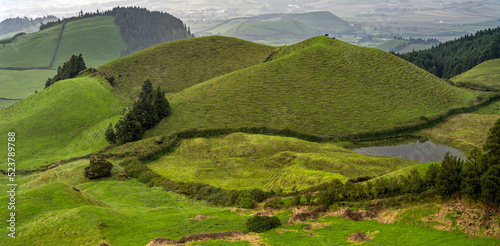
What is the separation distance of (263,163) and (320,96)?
1726 inches

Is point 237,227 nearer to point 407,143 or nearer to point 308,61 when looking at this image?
point 407,143

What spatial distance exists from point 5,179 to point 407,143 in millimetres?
84217

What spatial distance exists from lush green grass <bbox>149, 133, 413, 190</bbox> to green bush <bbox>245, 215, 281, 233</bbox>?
15440mm

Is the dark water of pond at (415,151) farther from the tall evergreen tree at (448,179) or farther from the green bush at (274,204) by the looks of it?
the green bush at (274,204)

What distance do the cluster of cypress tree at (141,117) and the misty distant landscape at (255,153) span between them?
1.20 ft

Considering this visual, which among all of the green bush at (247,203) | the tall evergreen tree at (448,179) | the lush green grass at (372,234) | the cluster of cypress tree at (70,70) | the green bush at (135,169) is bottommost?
the green bush at (135,169)

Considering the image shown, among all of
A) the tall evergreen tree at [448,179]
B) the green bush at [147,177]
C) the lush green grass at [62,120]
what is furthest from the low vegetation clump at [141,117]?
the tall evergreen tree at [448,179]

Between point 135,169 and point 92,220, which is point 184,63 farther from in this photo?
point 92,220

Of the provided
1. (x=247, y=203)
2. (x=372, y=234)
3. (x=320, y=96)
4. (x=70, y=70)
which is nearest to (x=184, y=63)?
(x=70, y=70)

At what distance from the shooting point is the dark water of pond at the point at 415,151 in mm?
67750

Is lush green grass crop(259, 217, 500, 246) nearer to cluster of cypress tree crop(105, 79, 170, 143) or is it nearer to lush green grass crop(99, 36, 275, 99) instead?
cluster of cypress tree crop(105, 79, 170, 143)

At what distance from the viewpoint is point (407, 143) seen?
7662 cm

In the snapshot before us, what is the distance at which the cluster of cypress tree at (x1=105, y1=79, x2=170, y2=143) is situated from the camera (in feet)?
254

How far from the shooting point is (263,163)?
205ft
